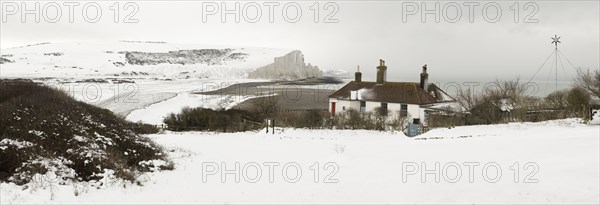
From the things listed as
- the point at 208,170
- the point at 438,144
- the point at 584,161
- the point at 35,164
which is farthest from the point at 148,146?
the point at 584,161

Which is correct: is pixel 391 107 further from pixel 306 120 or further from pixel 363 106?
pixel 306 120

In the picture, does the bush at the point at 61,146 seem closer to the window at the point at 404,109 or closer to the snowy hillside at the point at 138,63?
the window at the point at 404,109

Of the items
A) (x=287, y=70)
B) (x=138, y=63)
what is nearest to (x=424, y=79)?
(x=287, y=70)

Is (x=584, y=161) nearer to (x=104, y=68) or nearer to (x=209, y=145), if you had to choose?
(x=209, y=145)

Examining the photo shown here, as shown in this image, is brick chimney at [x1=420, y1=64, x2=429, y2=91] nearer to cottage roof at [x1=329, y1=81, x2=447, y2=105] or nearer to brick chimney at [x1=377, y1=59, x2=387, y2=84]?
cottage roof at [x1=329, y1=81, x2=447, y2=105]

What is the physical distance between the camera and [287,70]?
396 ft

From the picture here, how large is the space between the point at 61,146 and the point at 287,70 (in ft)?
354

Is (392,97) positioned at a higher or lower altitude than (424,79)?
lower

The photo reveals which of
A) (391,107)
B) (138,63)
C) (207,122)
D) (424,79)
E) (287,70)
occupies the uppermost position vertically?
(138,63)

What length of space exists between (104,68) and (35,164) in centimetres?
11464

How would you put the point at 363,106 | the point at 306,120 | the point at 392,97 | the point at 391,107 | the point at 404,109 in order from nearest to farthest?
1. the point at 306,120
2. the point at 404,109
3. the point at 391,107
4. the point at 392,97
5. the point at 363,106

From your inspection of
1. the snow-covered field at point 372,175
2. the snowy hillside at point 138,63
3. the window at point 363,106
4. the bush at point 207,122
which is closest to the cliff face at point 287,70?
the snowy hillside at point 138,63

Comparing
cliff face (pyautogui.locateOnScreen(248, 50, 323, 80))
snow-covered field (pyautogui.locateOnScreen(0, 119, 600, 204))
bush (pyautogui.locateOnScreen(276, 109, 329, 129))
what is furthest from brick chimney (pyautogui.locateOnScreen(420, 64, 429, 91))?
cliff face (pyautogui.locateOnScreen(248, 50, 323, 80))

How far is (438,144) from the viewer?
20.1 metres
